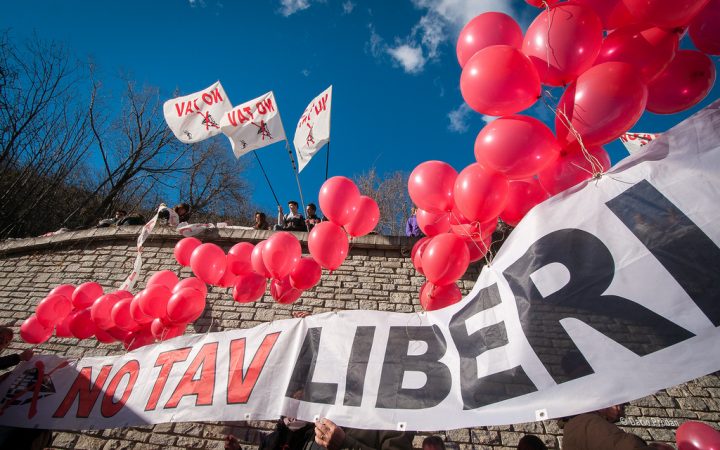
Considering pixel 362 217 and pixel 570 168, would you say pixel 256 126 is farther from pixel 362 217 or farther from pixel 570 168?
pixel 570 168

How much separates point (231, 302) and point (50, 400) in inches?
86.9

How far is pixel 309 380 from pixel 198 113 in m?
4.16

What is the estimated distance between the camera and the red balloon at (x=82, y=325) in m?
3.66

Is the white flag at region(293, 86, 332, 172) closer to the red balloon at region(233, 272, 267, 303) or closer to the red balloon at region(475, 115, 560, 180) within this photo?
the red balloon at region(233, 272, 267, 303)

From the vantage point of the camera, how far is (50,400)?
3.03 m

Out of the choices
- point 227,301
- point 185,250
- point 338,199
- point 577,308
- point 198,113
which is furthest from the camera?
point 227,301

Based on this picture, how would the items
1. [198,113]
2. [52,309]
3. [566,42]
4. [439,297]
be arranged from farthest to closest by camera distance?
[198,113] < [52,309] < [439,297] < [566,42]

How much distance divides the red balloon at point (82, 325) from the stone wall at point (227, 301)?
3.57ft

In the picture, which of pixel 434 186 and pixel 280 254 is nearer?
pixel 434 186

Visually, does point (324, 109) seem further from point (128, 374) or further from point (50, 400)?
point (50, 400)

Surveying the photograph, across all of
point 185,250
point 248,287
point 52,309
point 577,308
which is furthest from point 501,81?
point 52,309

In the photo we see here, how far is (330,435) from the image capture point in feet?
6.31

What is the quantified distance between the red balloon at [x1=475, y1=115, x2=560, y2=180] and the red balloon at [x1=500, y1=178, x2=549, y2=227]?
0.56 m

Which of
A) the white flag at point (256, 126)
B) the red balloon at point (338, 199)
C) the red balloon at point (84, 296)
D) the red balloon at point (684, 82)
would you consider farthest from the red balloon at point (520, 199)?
the red balloon at point (84, 296)
